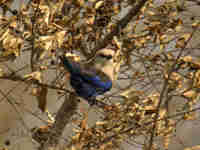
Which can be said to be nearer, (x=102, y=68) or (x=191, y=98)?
(x=102, y=68)

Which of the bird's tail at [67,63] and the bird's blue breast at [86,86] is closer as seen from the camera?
the bird's tail at [67,63]

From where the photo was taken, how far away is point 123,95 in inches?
61.8

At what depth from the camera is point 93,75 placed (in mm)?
1303

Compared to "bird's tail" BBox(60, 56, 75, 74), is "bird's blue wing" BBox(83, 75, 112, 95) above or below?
below

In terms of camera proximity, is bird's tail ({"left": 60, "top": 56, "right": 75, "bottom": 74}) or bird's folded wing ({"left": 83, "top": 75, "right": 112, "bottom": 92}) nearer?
bird's tail ({"left": 60, "top": 56, "right": 75, "bottom": 74})

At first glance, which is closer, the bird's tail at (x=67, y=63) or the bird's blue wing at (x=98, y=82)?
the bird's tail at (x=67, y=63)

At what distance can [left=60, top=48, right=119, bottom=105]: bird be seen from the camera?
4.01 feet

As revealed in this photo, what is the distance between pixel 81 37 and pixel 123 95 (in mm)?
368

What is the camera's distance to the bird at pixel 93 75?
122cm

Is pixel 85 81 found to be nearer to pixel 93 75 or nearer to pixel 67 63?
pixel 93 75

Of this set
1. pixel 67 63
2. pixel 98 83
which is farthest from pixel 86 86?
pixel 67 63

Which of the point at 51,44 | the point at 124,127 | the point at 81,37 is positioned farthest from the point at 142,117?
the point at 51,44

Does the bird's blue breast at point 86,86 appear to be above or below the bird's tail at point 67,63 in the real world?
below

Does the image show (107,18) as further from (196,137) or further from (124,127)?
(196,137)
